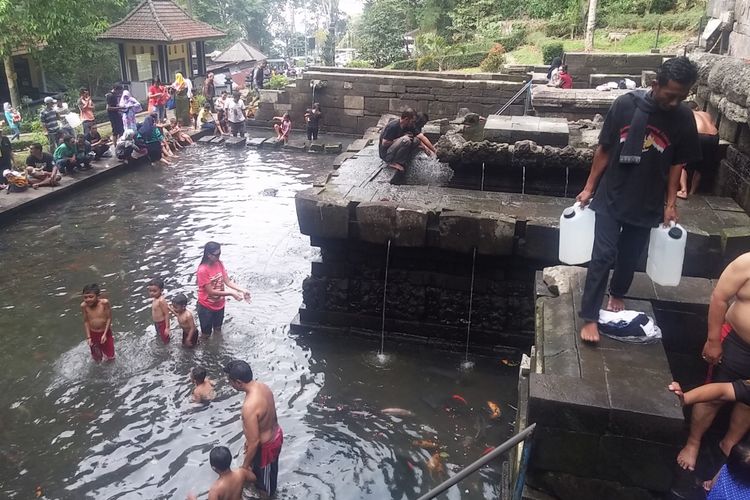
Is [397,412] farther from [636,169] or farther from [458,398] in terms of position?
[636,169]

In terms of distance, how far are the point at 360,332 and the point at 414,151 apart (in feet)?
10.6

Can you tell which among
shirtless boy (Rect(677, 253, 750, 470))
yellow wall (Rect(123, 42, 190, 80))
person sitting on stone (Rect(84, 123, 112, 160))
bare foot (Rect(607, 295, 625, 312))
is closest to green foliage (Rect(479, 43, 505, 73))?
yellow wall (Rect(123, 42, 190, 80))

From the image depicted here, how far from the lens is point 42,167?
12789 mm

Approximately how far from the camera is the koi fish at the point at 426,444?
550 cm

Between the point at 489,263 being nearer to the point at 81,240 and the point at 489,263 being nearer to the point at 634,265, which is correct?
the point at 634,265

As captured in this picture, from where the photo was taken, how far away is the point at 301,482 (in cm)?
508

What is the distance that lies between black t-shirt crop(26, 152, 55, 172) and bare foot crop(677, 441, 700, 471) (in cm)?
1332

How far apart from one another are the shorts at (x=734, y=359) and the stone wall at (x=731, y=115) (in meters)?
2.99

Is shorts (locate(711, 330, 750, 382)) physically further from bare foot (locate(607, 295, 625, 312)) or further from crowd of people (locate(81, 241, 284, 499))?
crowd of people (locate(81, 241, 284, 499))

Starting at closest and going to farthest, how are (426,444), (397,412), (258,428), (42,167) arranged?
1. (258,428)
2. (426,444)
3. (397,412)
4. (42,167)

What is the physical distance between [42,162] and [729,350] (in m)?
13.6

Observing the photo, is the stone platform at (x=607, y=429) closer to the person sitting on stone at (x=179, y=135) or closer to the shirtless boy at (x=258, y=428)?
the shirtless boy at (x=258, y=428)

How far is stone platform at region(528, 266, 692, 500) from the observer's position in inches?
120

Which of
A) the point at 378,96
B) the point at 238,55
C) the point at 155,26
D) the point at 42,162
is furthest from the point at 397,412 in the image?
the point at 238,55
